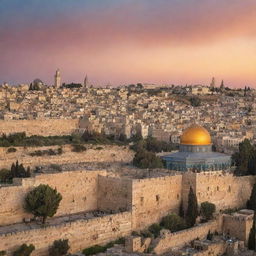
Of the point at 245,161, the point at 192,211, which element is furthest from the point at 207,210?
the point at 245,161

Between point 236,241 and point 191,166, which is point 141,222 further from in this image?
point 191,166

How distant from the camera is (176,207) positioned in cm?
2052

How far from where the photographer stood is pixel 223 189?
71.3 ft

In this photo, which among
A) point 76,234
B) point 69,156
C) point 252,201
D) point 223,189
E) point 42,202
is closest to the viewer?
point 76,234

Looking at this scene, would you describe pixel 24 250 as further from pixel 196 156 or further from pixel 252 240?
pixel 196 156

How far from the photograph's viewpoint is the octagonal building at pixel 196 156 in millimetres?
24125

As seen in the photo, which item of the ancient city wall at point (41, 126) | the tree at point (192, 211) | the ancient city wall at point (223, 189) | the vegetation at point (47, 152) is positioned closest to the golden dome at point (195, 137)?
the ancient city wall at point (223, 189)

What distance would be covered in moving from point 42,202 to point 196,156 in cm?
927

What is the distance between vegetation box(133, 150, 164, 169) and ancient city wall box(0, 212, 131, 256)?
725cm

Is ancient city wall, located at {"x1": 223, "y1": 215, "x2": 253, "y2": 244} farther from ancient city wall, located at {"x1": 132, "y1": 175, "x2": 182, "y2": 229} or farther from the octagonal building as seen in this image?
the octagonal building

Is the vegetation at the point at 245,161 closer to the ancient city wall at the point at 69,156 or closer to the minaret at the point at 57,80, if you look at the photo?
the ancient city wall at the point at 69,156

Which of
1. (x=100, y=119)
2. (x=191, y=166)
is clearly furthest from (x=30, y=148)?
(x=100, y=119)

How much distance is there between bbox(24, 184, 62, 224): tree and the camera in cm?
1722

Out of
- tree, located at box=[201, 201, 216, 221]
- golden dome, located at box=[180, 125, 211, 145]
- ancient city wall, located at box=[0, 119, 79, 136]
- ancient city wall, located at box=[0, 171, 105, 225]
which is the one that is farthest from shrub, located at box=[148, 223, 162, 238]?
ancient city wall, located at box=[0, 119, 79, 136]
